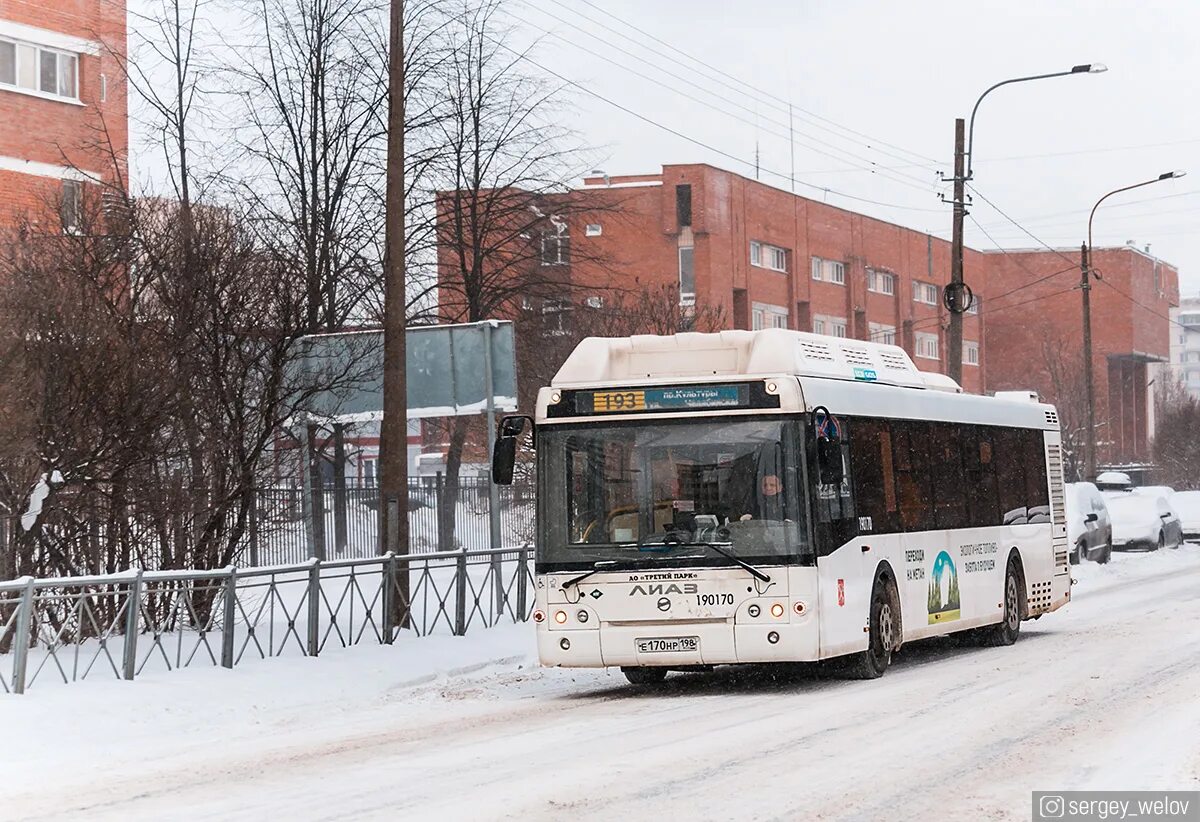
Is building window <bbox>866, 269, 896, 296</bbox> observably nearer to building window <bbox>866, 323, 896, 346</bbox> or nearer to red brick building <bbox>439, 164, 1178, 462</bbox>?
red brick building <bbox>439, 164, 1178, 462</bbox>

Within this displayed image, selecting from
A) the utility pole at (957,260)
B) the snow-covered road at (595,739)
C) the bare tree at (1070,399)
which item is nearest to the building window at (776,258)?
the bare tree at (1070,399)

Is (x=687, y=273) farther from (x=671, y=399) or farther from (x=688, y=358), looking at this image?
(x=671, y=399)

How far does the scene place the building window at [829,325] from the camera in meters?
74.5

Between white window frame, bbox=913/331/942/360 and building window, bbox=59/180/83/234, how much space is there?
212 feet

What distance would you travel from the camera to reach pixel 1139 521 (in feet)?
139

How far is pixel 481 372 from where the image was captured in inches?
850

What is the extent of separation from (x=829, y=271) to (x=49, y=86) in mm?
41094

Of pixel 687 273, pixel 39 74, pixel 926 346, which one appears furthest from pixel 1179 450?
pixel 39 74

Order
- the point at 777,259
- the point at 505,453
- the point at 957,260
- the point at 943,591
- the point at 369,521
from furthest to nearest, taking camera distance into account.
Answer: the point at 777,259, the point at 957,260, the point at 369,521, the point at 943,591, the point at 505,453

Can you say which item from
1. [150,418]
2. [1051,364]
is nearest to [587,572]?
[150,418]

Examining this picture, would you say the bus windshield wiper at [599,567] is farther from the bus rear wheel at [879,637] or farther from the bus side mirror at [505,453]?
the bus rear wheel at [879,637]

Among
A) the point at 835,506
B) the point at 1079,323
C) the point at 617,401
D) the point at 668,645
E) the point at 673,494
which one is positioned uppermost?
the point at 1079,323

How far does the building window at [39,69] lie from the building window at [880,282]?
145 feet

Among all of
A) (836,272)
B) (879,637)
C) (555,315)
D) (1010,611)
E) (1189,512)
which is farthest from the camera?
(836,272)
